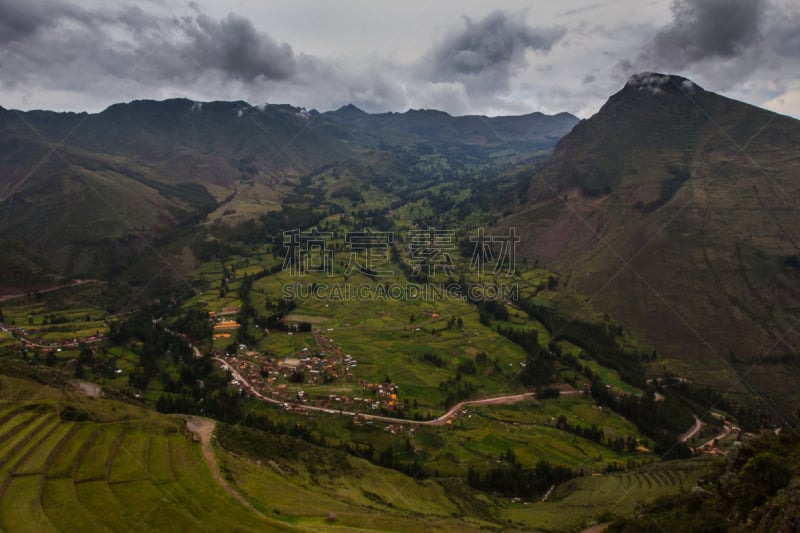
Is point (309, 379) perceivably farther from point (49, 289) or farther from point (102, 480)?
point (49, 289)

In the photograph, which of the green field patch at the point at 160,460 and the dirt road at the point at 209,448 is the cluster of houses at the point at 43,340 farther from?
the green field patch at the point at 160,460

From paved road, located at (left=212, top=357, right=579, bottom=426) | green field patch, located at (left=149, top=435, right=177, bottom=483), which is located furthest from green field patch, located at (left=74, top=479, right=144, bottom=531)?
paved road, located at (left=212, top=357, right=579, bottom=426)

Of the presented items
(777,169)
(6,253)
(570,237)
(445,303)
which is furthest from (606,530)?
(777,169)

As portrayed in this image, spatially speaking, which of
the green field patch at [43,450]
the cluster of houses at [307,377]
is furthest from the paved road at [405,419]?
the green field patch at [43,450]

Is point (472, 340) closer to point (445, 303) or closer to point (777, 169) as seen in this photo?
point (445, 303)

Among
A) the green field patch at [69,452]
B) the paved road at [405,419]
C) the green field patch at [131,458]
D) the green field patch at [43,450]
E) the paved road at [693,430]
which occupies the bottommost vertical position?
the paved road at [693,430]

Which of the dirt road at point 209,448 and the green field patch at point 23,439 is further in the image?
the dirt road at point 209,448

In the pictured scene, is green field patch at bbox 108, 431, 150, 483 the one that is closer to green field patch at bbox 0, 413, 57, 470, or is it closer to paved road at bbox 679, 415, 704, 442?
green field patch at bbox 0, 413, 57, 470

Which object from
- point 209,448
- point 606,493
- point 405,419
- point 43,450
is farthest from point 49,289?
point 606,493

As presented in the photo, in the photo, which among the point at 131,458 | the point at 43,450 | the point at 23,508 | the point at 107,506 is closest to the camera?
the point at 23,508
